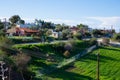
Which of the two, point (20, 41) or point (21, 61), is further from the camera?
point (20, 41)

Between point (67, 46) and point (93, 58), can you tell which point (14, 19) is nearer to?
point (67, 46)

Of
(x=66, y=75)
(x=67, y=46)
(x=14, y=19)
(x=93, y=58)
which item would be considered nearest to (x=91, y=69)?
(x=66, y=75)

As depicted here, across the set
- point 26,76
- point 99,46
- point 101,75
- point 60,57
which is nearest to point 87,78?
point 101,75

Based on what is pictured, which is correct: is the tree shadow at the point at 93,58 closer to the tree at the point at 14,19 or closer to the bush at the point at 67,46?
the bush at the point at 67,46

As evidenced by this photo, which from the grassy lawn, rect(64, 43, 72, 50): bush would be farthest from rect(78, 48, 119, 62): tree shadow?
rect(64, 43, 72, 50): bush

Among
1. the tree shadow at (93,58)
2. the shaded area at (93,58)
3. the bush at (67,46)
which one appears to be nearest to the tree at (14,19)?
the bush at (67,46)

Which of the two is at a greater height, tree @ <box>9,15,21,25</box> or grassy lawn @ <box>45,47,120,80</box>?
tree @ <box>9,15,21,25</box>

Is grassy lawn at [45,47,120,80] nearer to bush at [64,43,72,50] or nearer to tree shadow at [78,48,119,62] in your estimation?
tree shadow at [78,48,119,62]

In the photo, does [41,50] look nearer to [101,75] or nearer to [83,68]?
[83,68]
